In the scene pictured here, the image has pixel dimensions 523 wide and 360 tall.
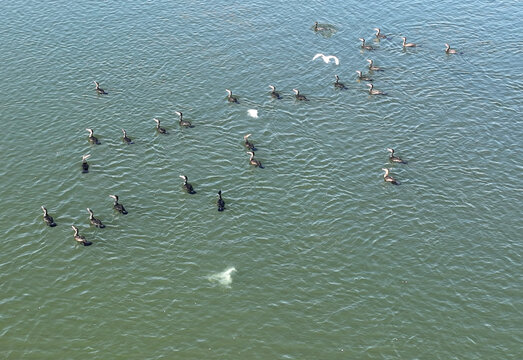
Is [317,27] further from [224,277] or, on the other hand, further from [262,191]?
[224,277]

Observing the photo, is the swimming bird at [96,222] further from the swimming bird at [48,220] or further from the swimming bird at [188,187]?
the swimming bird at [188,187]

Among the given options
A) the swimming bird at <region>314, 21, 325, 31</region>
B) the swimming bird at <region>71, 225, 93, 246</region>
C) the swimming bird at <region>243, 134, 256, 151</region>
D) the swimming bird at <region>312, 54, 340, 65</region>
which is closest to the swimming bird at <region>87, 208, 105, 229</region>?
the swimming bird at <region>71, 225, 93, 246</region>

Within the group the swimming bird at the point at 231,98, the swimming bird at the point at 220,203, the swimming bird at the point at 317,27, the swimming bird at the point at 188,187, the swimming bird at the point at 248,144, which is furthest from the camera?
the swimming bird at the point at 317,27

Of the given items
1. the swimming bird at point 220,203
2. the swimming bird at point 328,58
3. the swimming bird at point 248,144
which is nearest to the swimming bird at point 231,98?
the swimming bird at point 248,144

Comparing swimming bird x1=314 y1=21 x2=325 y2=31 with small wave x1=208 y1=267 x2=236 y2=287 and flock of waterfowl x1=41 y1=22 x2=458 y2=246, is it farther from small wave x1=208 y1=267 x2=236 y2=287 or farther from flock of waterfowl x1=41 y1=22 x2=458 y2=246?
small wave x1=208 y1=267 x2=236 y2=287

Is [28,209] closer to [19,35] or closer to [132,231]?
[132,231]

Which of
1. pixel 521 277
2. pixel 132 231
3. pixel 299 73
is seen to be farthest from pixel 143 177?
pixel 521 277
